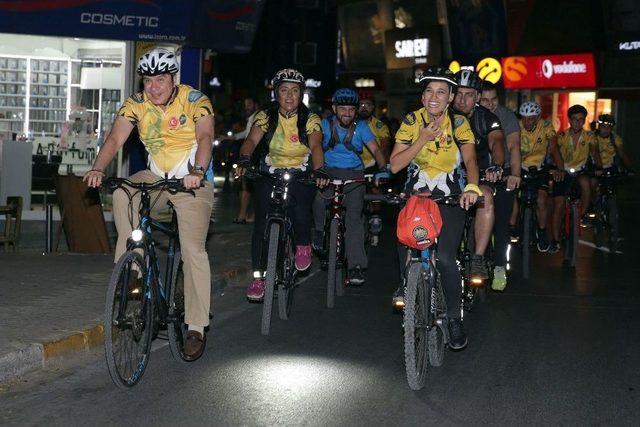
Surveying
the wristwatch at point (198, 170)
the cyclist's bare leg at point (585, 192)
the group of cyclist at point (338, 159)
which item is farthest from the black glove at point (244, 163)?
the cyclist's bare leg at point (585, 192)

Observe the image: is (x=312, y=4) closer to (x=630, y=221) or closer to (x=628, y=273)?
(x=630, y=221)

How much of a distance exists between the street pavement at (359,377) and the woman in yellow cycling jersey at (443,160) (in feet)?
1.94

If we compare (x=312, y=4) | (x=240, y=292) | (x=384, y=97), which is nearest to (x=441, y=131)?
(x=240, y=292)

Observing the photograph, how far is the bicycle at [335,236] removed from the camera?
33.7 feet

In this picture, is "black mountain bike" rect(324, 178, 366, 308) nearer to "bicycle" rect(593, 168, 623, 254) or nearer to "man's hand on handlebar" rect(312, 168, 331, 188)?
"man's hand on handlebar" rect(312, 168, 331, 188)

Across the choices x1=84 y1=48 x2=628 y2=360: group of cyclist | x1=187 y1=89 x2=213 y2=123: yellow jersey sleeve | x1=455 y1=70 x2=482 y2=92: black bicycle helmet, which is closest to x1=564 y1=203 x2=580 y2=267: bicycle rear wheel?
x1=84 y1=48 x2=628 y2=360: group of cyclist

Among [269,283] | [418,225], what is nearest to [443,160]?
[418,225]

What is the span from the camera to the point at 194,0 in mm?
15797

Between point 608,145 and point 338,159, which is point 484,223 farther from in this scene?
point 608,145

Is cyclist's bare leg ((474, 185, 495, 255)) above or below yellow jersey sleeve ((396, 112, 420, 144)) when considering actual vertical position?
below

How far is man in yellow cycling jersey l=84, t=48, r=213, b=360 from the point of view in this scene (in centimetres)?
725

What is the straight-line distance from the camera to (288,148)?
962cm

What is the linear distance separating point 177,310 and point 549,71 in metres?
28.5

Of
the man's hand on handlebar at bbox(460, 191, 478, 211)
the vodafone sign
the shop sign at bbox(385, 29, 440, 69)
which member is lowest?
the man's hand on handlebar at bbox(460, 191, 478, 211)
